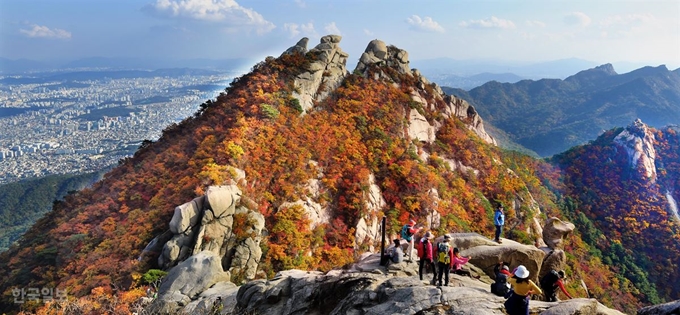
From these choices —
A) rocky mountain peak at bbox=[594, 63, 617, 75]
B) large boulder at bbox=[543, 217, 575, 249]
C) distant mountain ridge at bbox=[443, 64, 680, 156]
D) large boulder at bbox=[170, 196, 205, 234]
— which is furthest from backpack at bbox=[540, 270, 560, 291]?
rocky mountain peak at bbox=[594, 63, 617, 75]

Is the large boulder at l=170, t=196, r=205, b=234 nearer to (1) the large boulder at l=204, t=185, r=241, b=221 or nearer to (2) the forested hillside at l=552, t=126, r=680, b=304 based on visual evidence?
(1) the large boulder at l=204, t=185, r=241, b=221

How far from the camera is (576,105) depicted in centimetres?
15850

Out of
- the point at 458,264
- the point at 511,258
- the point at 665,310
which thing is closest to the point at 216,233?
the point at 458,264

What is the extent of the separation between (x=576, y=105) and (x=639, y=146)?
117 m

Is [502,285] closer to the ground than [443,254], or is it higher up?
closer to the ground

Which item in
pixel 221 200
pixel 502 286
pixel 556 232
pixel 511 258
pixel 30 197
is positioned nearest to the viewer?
pixel 502 286

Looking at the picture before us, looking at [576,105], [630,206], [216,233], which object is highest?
[576,105]

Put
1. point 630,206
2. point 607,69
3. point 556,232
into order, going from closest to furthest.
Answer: point 556,232 → point 630,206 → point 607,69

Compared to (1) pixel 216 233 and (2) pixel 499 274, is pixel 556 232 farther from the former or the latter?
(1) pixel 216 233

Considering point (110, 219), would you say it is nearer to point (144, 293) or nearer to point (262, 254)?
point (144, 293)

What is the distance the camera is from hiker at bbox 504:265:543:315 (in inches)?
338

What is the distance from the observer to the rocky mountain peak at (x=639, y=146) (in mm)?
56969

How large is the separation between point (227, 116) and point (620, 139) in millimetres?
64834

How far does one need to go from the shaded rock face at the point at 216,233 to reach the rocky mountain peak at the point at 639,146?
63.1m
